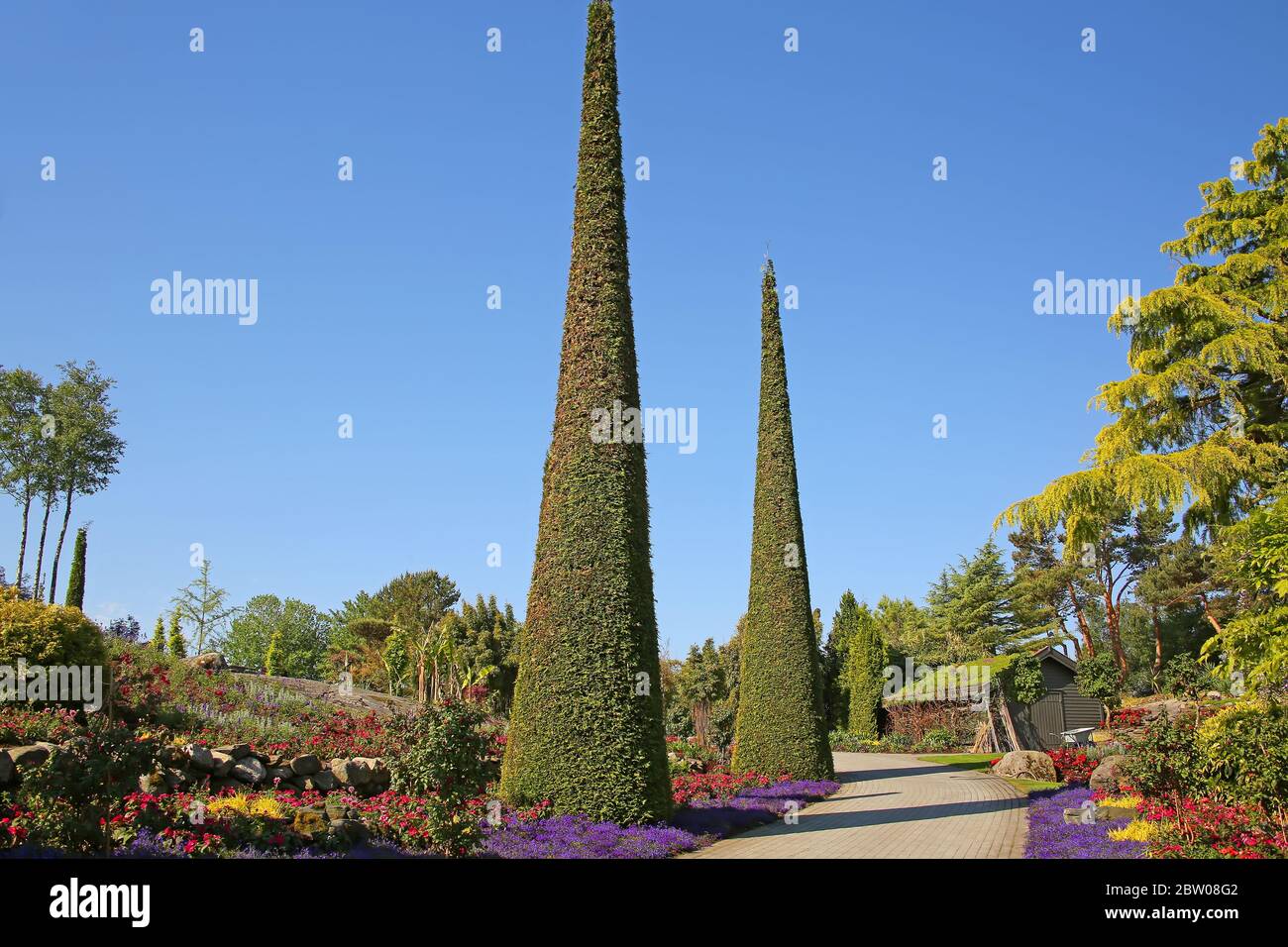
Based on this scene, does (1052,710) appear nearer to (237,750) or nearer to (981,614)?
(981,614)

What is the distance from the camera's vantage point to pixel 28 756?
939 cm

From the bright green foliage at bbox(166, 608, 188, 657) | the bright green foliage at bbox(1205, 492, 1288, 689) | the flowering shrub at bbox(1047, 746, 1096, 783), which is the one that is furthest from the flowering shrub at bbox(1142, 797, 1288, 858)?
the bright green foliage at bbox(166, 608, 188, 657)

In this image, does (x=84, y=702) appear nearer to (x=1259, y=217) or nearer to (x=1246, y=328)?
(x=1246, y=328)

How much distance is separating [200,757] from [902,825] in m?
10.4

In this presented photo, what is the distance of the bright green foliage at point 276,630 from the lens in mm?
59875

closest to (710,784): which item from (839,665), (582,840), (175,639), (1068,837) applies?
(582,840)

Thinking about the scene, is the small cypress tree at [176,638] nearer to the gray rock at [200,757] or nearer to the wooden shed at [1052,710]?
the gray rock at [200,757]

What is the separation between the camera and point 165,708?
13.5 meters

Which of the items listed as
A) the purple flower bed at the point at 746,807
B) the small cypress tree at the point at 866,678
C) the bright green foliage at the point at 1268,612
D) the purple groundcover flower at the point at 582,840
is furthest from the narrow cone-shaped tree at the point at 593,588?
the small cypress tree at the point at 866,678

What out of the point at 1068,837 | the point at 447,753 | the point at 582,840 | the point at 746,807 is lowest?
the point at 746,807

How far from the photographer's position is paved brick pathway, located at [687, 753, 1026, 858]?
35.5ft

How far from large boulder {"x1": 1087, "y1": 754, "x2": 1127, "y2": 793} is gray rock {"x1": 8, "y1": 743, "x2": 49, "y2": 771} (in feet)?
50.4
